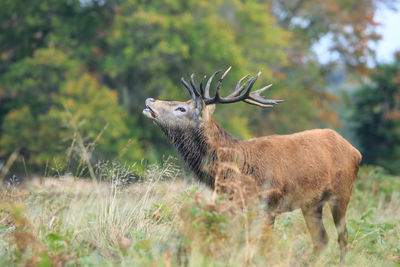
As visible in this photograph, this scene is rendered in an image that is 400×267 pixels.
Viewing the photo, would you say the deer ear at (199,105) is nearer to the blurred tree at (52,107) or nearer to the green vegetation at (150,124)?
the green vegetation at (150,124)

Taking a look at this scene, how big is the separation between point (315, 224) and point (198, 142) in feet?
5.66

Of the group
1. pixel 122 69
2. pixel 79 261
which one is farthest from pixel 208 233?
pixel 122 69

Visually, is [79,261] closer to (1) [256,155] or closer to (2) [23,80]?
(1) [256,155]

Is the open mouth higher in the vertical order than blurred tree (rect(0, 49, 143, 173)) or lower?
higher

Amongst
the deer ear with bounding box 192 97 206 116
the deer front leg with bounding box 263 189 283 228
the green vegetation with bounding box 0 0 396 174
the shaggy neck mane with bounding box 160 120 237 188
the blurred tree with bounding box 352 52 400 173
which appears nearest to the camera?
the deer front leg with bounding box 263 189 283 228

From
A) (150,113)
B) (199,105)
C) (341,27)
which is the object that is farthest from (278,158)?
(341,27)

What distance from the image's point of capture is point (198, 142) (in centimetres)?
680

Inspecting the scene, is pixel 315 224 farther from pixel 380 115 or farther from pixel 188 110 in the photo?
pixel 380 115

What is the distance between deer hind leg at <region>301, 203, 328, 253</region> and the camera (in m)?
6.68

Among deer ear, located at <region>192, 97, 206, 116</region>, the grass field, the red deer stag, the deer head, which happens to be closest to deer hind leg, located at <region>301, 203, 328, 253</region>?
the red deer stag

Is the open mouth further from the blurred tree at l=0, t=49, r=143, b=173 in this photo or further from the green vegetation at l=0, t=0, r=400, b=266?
the blurred tree at l=0, t=49, r=143, b=173

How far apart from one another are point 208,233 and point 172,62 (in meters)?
17.3

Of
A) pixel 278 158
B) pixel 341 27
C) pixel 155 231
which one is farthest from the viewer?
pixel 341 27

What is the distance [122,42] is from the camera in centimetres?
2139
